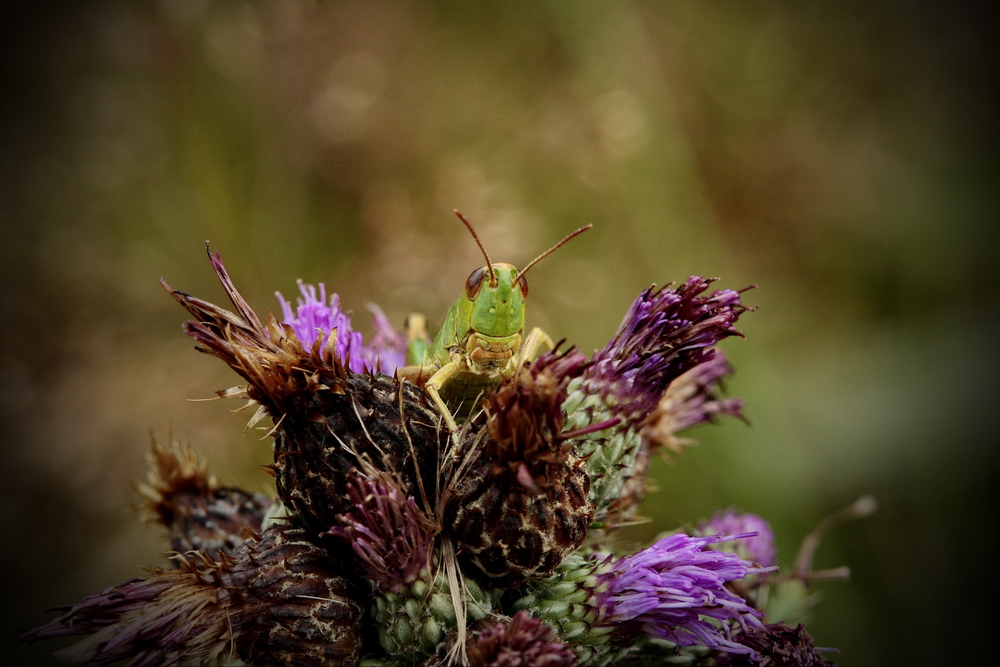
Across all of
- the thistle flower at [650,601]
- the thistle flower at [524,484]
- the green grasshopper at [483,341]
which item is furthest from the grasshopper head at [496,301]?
the thistle flower at [650,601]

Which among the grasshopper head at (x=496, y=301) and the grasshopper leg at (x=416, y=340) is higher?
the grasshopper leg at (x=416, y=340)

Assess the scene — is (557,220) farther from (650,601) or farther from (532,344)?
(650,601)

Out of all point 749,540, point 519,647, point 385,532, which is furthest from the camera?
point 749,540

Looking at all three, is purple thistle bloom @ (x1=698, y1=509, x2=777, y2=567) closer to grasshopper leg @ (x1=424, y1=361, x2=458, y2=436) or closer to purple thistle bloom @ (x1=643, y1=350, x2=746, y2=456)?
purple thistle bloom @ (x1=643, y1=350, x2=746, y2=456)

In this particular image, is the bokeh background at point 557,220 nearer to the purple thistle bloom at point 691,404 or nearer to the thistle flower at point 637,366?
the purple thistle bloom at point 691,404

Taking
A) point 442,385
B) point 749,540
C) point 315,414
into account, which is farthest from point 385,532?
point 749,540
